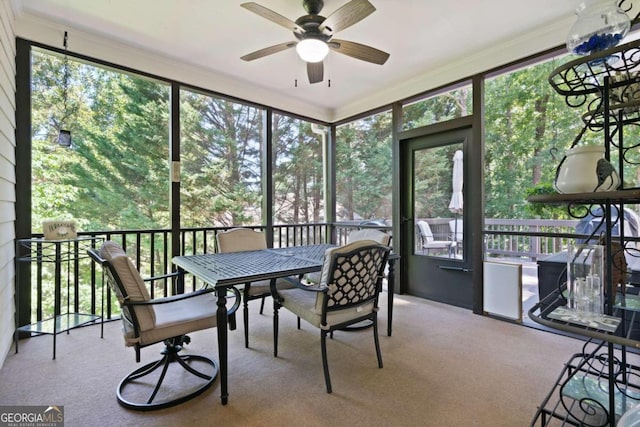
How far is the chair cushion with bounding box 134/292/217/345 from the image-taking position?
66.0 inches

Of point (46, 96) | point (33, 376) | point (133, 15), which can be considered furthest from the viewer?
point (46, 96)

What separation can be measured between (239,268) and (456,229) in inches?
105

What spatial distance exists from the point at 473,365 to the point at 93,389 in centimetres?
258

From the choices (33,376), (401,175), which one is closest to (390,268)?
(401,175)

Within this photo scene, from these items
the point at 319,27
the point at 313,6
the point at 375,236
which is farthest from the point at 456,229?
the point at 313,6

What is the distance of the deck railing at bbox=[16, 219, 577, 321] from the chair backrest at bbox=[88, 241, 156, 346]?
1.45 metres

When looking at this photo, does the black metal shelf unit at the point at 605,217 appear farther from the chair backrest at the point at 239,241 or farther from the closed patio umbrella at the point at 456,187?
the chair backrest at the point at 239,241

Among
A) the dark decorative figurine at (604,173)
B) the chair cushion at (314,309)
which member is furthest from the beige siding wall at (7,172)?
the dark decorative figurine at (604,173)

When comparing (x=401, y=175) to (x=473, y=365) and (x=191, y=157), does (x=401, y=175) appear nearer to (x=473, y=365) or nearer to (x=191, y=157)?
(x=473, y=365)

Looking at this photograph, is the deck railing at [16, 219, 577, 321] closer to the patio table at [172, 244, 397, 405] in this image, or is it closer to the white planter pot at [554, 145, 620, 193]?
the patio table at [172, 244, 397, 405]

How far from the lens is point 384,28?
2.70 metres

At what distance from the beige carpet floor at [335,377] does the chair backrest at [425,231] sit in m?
1.20

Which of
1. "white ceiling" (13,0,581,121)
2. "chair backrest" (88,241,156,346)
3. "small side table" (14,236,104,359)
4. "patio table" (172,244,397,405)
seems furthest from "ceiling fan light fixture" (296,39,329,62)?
"small side table" (14,236,104,359)

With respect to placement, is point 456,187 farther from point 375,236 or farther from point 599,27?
point 599,27
